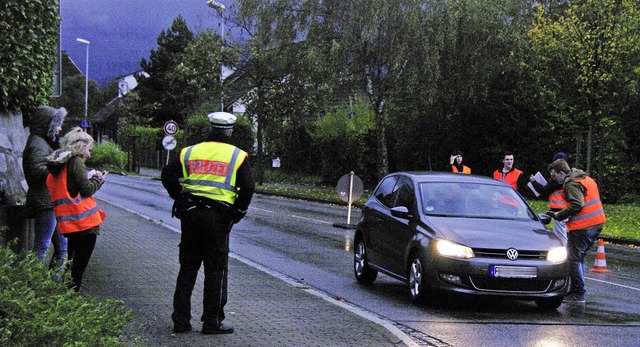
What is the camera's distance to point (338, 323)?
8117 mm

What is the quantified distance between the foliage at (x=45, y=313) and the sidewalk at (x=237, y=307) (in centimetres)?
73

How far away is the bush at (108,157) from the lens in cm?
5975

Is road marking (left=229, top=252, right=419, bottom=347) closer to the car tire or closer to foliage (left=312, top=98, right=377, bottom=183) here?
the car tire

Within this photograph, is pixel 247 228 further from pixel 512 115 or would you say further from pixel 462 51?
pixel 512 115

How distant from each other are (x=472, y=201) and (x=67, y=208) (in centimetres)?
508

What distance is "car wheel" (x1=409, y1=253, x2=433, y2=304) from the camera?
994 centimetres

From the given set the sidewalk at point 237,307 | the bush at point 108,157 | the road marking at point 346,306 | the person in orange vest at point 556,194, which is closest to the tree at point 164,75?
the bush at point 108,157

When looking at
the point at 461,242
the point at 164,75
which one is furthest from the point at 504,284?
the point at 164,75

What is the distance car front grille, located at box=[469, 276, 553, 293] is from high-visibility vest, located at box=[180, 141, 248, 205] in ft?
11.3

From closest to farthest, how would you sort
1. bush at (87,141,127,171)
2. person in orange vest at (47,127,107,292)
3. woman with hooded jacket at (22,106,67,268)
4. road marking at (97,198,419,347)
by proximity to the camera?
road marking at (97,198,419,347) < person in orange vest at (47,127,107,292) < woman with hooded jacket at (22,106,67,268) < bush at (87,141,127,171)

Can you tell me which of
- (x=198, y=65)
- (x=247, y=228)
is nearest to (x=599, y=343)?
(x=247, y=228)

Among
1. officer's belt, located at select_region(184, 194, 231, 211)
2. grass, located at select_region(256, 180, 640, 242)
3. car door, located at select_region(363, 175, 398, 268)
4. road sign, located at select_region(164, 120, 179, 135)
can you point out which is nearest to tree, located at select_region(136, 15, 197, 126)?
road sign, located at select_region(164, 120, 179, 135)

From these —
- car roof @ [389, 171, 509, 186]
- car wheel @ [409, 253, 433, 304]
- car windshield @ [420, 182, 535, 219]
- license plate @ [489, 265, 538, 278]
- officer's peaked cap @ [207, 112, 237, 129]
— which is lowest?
car wheel @ [409, 253, 433, 304]

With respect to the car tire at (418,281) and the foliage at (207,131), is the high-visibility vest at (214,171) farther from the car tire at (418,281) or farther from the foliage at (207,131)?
the foliage at (207,131)
